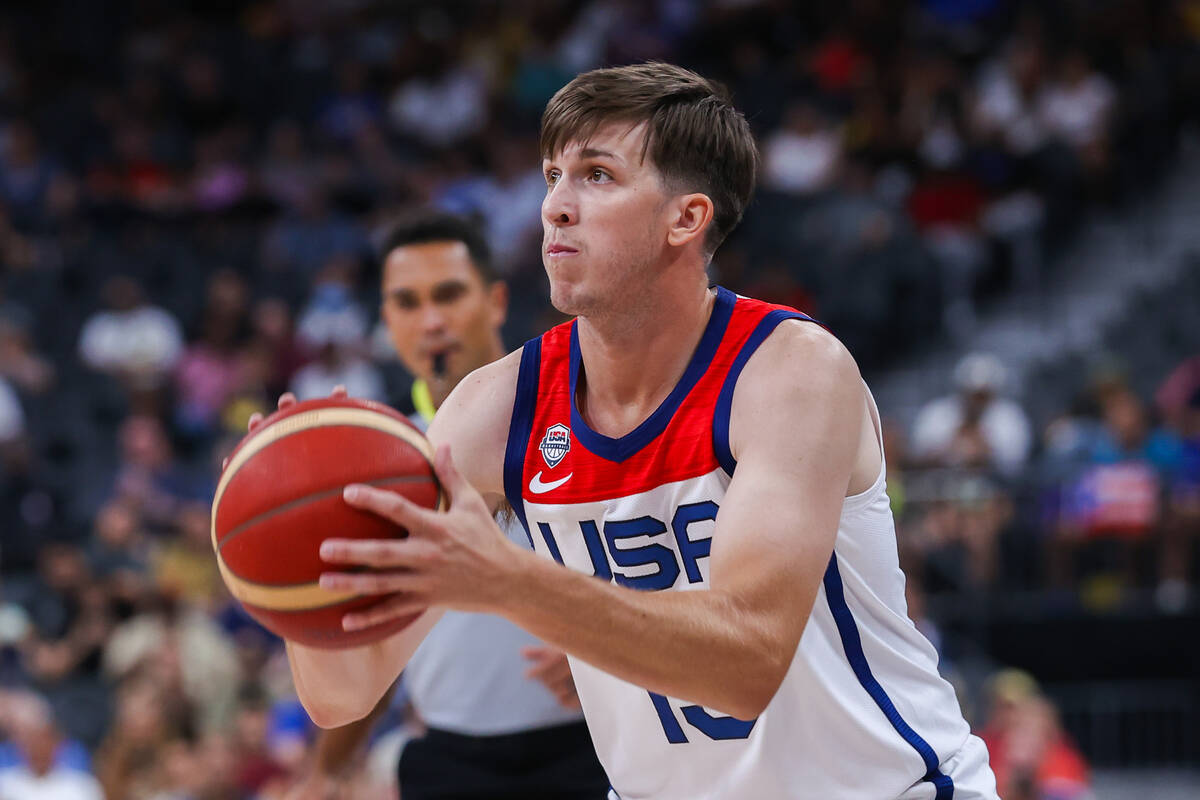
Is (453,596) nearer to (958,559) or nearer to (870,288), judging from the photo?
(958,559)

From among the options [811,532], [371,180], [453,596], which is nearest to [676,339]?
[811,532]

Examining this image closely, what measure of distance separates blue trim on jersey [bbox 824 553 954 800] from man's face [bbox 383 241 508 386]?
227 cm

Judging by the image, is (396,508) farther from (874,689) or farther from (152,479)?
(152,479)

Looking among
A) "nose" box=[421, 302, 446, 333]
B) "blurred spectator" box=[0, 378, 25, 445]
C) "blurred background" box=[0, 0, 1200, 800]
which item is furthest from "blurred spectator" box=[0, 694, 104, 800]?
"nose" box=[421, 302, 446, 333]

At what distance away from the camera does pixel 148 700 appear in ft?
29.0

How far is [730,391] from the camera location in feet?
10.3

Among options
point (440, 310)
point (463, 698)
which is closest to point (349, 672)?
point (463, 698)

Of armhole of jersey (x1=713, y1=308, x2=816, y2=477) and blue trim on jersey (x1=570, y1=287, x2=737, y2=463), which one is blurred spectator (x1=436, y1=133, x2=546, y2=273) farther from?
armhole of jersey (x1=713, y1=308, x2=816, y2=477)

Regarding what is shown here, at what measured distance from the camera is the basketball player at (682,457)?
10.2 feet

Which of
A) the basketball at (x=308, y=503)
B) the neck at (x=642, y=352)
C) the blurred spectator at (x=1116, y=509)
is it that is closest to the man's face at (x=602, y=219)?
the neck at (x=642, y=352)

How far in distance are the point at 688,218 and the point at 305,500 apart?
1.12 metres

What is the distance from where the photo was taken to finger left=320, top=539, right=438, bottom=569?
233 centimetres

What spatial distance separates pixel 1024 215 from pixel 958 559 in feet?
15.7

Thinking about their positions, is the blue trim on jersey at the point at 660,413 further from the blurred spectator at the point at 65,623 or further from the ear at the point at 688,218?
the blurred spectator at the point at 65,623
